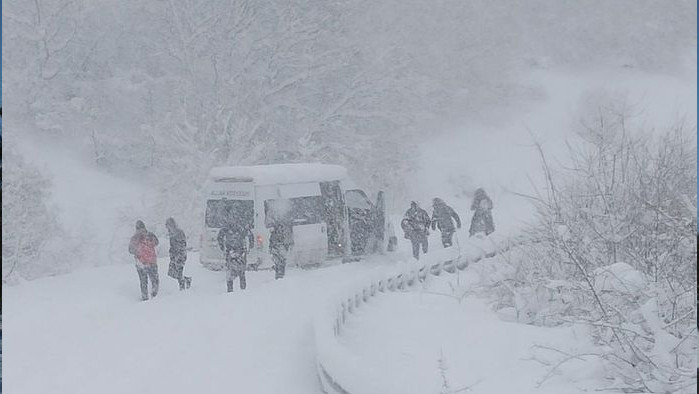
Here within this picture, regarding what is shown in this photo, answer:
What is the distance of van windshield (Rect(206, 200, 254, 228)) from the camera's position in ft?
58.7

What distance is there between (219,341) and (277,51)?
26.1 metres

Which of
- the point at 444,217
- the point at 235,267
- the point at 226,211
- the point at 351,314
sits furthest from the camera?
the point at 444,217

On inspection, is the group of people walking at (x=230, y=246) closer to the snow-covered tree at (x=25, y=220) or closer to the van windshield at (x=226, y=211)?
the van windshield at (x=226, y=211)

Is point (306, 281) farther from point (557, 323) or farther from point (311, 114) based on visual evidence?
point (311, 114)

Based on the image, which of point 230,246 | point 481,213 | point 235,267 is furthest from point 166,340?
point 481,213

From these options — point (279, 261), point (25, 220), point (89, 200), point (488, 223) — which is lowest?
point (279, 261)

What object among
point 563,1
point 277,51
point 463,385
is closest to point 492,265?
point 463,385

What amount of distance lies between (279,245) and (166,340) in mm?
5552

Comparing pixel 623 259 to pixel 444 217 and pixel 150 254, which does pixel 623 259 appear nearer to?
pixel 150 254

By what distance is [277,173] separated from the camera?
1819cm

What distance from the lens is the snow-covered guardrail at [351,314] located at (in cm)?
696

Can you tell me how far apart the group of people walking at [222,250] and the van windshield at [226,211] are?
4.06ft

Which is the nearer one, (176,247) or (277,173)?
(176,247)

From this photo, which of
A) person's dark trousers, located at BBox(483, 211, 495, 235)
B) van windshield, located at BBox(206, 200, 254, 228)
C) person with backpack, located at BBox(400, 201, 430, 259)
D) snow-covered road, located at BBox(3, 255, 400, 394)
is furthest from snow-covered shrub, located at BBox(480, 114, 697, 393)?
person's dark trousers, located at BBox(483, 211, 495, 235)
